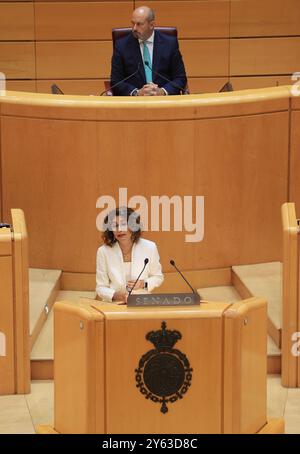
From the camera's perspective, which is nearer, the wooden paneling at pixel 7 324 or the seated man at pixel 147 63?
the wooden paneling at pixel 7 324

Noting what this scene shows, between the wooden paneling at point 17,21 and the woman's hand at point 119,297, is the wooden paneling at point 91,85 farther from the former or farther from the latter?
the woman's hand at point 119,297

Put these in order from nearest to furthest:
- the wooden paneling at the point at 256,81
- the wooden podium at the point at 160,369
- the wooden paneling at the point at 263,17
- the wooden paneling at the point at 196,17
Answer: the wooden podium at the point at 160,369
the wooden paneling at the point at 196,17
the wooden paneling at the point at 263,17
the wooden paneling at the point at 256,81

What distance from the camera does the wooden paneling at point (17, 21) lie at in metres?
10.0

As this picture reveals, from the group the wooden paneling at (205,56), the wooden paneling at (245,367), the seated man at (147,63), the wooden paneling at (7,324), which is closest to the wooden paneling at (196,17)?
the wooden paneling at (205,56)

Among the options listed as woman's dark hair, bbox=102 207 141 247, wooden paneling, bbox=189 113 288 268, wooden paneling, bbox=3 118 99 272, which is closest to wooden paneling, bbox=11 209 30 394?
woman's dark hair, bbox=102 207 141 247

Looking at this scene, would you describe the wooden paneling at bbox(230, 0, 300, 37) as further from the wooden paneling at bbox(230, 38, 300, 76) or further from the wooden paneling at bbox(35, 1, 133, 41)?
the wooden paneling at bbox(35, 1, 133, 41)

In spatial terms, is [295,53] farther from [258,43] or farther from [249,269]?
[249,269]

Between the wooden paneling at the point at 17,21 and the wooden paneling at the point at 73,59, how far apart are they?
0.49ft

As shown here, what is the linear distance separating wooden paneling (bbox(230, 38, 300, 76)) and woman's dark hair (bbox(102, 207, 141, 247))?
4.22m

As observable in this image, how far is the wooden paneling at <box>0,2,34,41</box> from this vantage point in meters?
10.0
